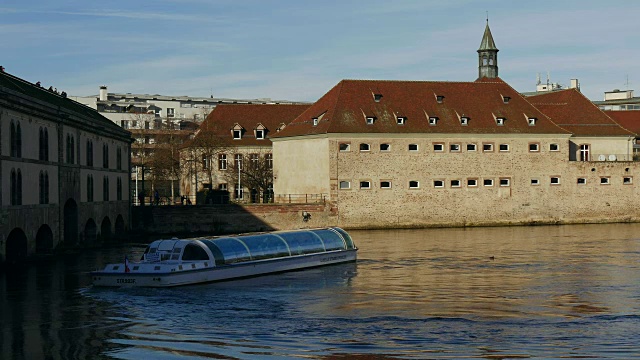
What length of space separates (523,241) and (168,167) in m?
42.8

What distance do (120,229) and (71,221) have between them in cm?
1332

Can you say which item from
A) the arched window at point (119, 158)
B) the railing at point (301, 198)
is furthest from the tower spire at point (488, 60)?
the arched window at point (119, 158)

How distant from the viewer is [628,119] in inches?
4139

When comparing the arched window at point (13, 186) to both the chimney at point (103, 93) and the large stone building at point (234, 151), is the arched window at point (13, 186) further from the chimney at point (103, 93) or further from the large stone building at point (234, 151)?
the chimney at point (103, 93)

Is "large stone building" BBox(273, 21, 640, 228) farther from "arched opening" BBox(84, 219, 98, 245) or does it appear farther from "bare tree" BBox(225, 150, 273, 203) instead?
"arched opening" BBox(84, 219, 98, 245)

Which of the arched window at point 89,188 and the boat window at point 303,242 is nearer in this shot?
the boat window at point 303,242

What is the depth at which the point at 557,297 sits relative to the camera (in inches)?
1280

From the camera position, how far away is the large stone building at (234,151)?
90.8 m

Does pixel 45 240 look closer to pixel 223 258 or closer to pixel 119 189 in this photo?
A: pixel 223 258

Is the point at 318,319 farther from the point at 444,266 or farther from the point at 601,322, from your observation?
the point at 444,266

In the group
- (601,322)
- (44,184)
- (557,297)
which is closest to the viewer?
(601,322)

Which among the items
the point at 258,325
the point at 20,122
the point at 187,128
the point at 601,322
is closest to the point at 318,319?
the point at 258,325

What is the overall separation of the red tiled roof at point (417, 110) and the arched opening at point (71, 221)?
26.8 metres

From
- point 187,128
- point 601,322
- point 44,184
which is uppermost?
point 187,128
